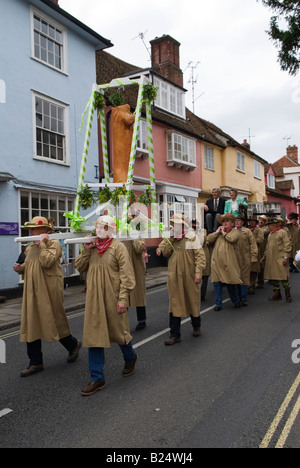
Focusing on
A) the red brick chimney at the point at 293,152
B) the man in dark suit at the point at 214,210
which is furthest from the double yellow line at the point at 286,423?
the red brick chimney at the point at 293,152

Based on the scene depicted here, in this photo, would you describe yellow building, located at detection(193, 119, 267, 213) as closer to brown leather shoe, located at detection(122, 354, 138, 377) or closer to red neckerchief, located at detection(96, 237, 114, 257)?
brown leather shoe, located at detection(122, 354, 138, 377)

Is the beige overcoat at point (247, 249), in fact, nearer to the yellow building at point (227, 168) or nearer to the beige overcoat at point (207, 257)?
the beige overcoat at point (207, 257)

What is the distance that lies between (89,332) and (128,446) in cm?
132

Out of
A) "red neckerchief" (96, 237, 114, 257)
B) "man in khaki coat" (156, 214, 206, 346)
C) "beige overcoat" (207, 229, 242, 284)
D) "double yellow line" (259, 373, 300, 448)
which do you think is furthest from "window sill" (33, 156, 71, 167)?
"double yellow line" (259, 373, 300, 448)

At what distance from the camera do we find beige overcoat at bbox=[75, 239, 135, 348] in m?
4.07

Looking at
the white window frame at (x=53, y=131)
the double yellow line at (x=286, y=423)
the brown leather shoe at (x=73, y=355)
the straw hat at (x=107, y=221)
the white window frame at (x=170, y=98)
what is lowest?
the double yellow line at (x=286, y=423)

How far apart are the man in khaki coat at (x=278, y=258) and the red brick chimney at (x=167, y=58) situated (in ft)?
45.2

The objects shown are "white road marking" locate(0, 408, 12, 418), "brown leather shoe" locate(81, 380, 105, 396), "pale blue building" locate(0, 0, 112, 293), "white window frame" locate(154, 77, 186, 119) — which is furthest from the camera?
"white window frame" locate(154, 77, 186, 119)

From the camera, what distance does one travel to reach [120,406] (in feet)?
12.3

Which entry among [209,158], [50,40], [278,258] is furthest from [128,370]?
[209,158]

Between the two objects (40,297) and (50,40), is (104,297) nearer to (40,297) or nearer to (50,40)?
(40,297)

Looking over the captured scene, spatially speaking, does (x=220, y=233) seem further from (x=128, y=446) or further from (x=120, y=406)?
(x=128, y=446)

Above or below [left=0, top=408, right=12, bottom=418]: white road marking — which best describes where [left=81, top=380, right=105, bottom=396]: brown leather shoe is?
above

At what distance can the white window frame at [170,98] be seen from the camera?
18234 millimetres
